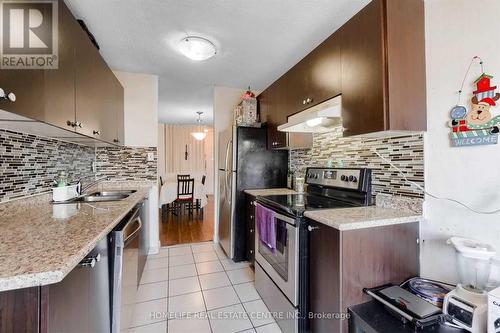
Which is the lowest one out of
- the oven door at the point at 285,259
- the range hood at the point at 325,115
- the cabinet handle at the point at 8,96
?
the oven door at the point at 285,259

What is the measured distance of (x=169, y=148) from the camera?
→ 738cm

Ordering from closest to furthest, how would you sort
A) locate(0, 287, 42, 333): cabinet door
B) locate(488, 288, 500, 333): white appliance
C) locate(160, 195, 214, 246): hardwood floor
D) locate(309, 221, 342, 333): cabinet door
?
locate(0, 287, 42, 333): cabinet door, locate(488, 288, 500, 333): white appliance, locate(309, 221, 342, 333): cabinet door, locate(160, 195, 214, 246): hardwood floor

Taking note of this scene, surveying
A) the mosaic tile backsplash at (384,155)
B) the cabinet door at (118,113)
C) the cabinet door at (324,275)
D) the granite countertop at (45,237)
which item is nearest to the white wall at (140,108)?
the cabinet door at (118,113)

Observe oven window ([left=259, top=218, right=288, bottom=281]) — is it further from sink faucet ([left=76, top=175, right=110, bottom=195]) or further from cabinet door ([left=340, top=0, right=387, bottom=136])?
sink faucet ([left=76, top=175, right=110, bottom=195])

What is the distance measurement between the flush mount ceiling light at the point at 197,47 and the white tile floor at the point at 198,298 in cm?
228

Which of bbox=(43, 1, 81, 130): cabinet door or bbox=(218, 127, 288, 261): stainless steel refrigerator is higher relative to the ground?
bbox=(43, 1, 81, 130): cabinet door

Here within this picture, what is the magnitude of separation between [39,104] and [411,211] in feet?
7.26

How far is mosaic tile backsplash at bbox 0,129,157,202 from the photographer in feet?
4.79

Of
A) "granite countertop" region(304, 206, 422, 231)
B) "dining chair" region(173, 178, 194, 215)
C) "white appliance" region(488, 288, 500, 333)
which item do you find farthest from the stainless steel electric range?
"dining chair" region(173, 178, 194, 215)

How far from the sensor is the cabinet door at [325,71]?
1.64 metres

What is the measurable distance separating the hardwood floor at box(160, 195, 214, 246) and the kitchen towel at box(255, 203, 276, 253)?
1.80 meters

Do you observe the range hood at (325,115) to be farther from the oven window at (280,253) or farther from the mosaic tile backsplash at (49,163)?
the mosaic tile backsplash at (49,163)

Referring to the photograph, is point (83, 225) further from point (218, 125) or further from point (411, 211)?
point (218, 125)

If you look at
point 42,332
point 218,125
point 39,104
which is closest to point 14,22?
point 39,104
